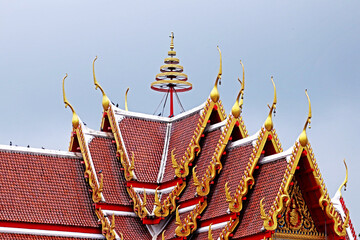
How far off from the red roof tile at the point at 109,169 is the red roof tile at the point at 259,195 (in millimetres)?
4185

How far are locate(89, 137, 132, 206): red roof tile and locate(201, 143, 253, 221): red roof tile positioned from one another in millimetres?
2750

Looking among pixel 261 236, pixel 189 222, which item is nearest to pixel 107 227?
pixel 189 222

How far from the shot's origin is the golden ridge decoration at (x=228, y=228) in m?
37.2

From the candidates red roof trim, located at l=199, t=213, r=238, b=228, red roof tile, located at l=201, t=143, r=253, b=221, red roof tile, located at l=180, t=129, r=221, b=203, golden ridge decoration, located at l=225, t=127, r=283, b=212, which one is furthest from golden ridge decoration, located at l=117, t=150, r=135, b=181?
golden ridge decoration, located at l=225, t=127, r=283, b=212

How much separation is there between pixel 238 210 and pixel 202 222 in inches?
67.0

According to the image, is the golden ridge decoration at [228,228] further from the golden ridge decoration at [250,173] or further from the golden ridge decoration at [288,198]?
the golden ridge decoration at [288,198]

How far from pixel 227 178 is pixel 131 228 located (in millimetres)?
3149

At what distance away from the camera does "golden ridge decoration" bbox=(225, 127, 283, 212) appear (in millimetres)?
37406

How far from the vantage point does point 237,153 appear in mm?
39219

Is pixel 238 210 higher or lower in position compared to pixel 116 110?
lower

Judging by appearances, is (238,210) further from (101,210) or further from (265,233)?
(101,210)

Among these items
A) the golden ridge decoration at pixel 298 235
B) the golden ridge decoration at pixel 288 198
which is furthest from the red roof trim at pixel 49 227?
the golden ridge decoration at pixel 288 198

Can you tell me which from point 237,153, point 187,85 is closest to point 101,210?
point 237,153

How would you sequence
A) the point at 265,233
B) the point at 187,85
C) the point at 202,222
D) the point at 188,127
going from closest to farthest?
the point at 265,233 < the point at 202,222 < the point at 188,127 < the point at 187,85
